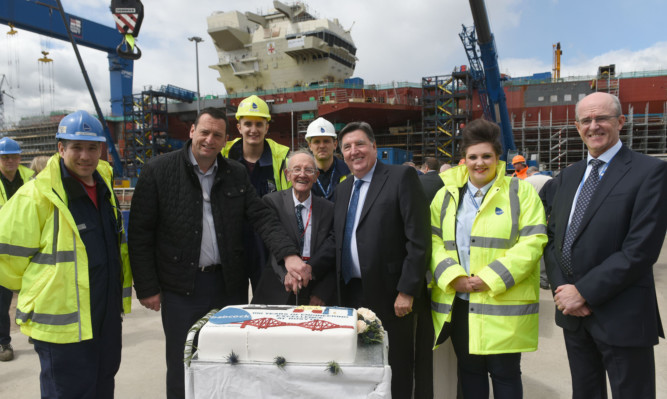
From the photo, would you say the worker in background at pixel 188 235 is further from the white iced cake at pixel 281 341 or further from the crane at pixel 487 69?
the crane at pixel 487 69

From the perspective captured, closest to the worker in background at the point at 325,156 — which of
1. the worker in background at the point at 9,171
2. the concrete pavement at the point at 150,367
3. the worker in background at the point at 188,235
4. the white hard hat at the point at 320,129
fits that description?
the white hard hat at the point at 320,129

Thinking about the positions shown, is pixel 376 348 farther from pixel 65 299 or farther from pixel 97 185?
pixel 97 185

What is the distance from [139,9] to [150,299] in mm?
6605

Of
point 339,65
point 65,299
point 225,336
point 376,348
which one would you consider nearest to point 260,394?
point 225,336

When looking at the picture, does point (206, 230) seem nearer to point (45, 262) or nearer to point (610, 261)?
point (45, 262)

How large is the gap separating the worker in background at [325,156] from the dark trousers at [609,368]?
6.81 ft

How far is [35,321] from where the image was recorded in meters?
2.04

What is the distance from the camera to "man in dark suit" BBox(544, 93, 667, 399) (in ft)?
6.49

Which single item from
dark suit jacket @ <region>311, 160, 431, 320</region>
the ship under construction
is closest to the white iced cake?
dark suit jacket @ <region>311, 160, 431, 320</region>

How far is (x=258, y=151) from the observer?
3.59 metres

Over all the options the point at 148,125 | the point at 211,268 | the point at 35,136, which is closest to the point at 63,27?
the point at 148,125

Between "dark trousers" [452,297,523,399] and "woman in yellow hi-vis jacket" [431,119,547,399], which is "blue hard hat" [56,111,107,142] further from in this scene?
"dark trousers" [452,297,523,399]

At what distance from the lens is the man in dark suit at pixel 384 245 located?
2420mm

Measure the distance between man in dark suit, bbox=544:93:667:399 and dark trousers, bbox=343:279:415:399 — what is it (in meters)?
0.93
